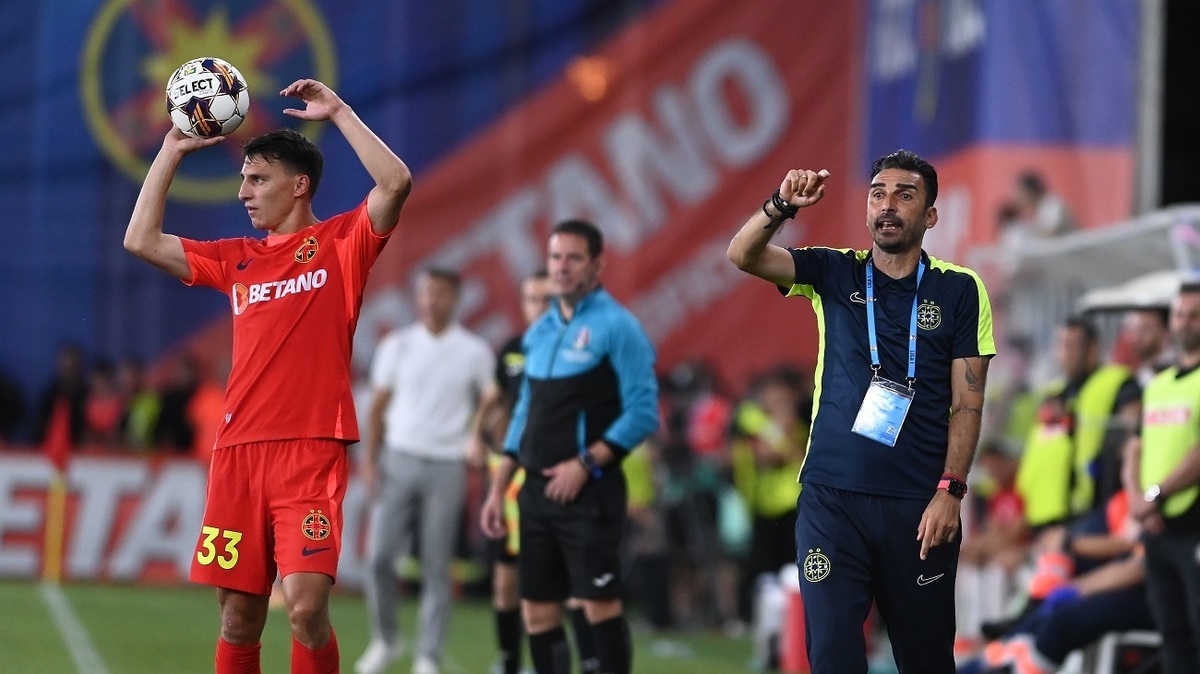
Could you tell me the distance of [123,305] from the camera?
19.8 meters

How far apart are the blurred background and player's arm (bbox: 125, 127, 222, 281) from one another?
10157 millimetres

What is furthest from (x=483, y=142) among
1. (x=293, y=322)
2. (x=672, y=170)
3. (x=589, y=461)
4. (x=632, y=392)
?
(x=293, y=322)

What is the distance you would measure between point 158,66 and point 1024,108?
10004mm

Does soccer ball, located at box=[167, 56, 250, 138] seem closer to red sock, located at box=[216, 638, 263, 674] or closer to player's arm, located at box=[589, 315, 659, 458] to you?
red sock, located at box=[216, 638, 263, 674]

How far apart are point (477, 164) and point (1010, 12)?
7.61 meters

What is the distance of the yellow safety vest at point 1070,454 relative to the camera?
10.7 m

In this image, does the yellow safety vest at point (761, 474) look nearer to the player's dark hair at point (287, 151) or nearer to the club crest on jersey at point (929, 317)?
the club crest on jersey at point (929, 317)

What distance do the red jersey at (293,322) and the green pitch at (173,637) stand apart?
176 inches

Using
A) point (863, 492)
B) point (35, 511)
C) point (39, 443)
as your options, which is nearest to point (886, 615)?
point (863, 492)

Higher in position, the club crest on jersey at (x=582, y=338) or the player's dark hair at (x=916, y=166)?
the player's dark hair at (x=916, y=166)

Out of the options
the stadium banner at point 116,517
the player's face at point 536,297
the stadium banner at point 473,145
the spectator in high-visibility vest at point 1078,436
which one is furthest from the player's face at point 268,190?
the stadium banner at point 473,145

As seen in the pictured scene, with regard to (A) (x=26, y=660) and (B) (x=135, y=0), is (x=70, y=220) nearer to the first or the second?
(B) (x=135, y=0)

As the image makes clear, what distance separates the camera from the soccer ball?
6.46 metres

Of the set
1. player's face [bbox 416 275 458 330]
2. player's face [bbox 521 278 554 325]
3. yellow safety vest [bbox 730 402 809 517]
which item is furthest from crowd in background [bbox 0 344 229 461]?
player's face [bbox 521 278 554 325]
